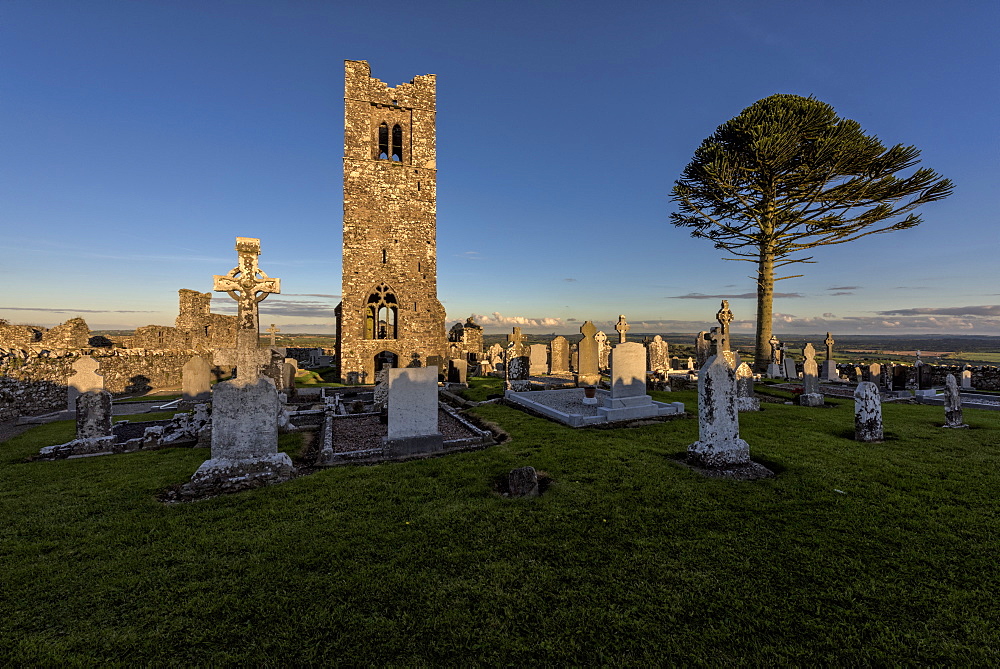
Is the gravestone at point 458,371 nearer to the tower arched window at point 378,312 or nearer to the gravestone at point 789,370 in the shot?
the tower arched window at point 378,312

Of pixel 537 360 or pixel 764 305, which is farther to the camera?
pixel 764 305

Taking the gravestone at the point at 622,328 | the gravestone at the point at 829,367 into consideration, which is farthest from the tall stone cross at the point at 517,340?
the gravestone at the point at 829,367

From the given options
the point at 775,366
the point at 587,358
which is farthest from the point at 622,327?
the point at 775,366

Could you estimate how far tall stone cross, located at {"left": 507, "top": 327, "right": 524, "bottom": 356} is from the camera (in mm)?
21552

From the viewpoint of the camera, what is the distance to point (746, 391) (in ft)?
38.3

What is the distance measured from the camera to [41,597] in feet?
9.50

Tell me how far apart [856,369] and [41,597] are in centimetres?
2834

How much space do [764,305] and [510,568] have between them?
22.8 meters

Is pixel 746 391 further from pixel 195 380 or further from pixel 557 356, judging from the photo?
pixel 195 380

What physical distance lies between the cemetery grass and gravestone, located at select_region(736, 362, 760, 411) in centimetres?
496

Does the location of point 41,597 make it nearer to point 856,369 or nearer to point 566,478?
point 566,478

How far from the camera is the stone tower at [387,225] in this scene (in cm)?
2147

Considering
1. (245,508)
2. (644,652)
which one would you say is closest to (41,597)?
(245,508)

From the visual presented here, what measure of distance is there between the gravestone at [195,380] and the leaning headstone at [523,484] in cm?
Answer: 1180
